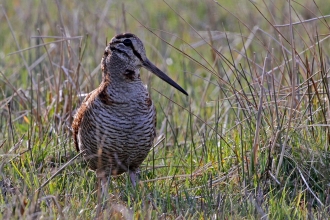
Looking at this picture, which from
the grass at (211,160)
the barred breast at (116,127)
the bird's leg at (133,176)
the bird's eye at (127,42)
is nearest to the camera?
the grass at (211,160)

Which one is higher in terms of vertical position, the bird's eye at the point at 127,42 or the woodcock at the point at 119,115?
the bird's eye at the point at 127,42

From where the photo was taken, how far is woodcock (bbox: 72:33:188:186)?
16.7 ft

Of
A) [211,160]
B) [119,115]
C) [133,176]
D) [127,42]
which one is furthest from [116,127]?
[211,160]

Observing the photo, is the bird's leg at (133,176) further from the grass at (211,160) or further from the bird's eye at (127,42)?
the bird's eye at (127,42)

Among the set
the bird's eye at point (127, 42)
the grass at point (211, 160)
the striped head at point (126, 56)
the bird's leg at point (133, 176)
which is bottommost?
the bird's leg at point (133, 176)

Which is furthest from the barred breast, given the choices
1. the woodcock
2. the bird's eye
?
the bird's eye

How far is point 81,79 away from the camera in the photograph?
23.6ft

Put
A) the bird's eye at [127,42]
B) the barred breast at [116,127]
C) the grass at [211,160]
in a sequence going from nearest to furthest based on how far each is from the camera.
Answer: the grass at [211,160]
the barred breast at [116,127]
the bird's eye at [127,42]

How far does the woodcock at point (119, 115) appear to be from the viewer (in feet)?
16.7

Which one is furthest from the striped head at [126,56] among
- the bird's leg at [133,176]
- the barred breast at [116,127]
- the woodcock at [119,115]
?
the bird's leg at [133,176]

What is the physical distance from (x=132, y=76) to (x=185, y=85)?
8.52 feet

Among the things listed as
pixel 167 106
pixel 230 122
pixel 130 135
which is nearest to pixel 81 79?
pixel 167 106

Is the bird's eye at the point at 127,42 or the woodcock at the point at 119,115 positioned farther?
the bird's eye at the point at 127,42

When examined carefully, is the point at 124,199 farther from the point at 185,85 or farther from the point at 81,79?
the point at 185,85
